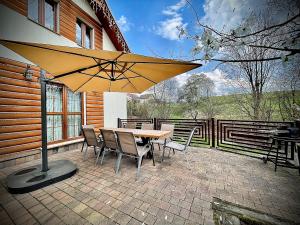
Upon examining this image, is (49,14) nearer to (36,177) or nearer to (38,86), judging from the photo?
(38,86)

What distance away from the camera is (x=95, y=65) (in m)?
2.55

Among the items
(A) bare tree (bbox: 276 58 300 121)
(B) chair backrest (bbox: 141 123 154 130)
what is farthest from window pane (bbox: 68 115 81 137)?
(A) bare tree (bbox: 276 58 300 121)

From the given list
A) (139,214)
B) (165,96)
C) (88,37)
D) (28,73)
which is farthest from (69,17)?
(165,96)

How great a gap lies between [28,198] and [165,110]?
31.4ft

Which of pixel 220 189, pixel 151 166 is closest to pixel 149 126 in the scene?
pixel 151 166

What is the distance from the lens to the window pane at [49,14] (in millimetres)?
4709

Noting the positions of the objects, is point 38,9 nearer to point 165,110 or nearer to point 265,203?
point 265,203

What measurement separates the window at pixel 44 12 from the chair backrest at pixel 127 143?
15.0 feet

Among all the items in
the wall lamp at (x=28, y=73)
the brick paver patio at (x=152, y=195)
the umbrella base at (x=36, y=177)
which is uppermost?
the wall lamp at (x=28, y=73)

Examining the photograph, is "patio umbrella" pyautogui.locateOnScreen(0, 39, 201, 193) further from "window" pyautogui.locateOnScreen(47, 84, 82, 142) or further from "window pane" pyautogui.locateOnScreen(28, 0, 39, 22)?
"window pane" pyautogui.locateOnScreen(28, 0, 39, 22)

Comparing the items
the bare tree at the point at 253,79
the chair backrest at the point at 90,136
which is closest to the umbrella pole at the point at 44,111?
the chair backrest at the point at 90,136

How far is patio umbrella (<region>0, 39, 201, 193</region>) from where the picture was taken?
192cm

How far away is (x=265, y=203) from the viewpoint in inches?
86.0

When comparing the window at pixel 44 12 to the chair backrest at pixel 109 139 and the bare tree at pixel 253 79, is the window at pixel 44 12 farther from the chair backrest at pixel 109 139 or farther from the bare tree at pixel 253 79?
the bare tree at pixel 253 79
